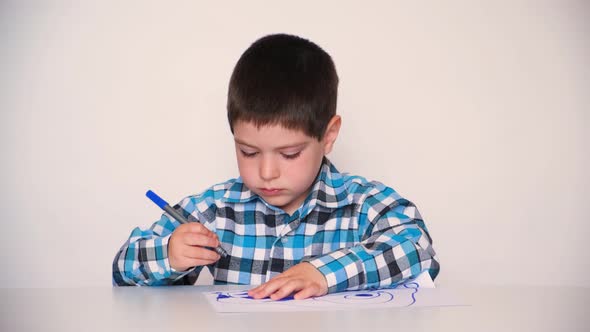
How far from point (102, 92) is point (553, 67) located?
1261 mm

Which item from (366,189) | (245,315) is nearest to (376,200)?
(366,189)

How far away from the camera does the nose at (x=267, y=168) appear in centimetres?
132

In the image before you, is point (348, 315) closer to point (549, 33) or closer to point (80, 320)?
point (80, 320)

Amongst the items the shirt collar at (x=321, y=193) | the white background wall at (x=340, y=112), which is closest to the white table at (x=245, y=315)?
the shirt collar at (x=321, y=193)

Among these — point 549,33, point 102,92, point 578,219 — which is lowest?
point 578,219

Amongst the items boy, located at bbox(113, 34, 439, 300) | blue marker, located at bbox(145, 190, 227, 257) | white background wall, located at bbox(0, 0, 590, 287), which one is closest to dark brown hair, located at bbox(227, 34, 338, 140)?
boy, located at bbox(113, 34, 439, 300)

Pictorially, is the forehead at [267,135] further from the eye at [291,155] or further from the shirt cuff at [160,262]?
the shirt cuff at [160,262]

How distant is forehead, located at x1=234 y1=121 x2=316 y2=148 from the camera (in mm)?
1322

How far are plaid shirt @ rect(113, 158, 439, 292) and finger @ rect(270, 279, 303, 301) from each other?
0.80ft

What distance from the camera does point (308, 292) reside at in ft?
Answer: 3.57

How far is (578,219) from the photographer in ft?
7.37

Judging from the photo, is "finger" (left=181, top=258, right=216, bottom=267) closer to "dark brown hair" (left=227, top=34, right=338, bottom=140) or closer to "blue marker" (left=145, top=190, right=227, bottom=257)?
"blue marker" (left=145, top=190, right=227, bottom=257)

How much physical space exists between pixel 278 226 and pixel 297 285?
402 millimetres

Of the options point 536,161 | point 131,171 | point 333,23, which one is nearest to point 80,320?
point 131,171
